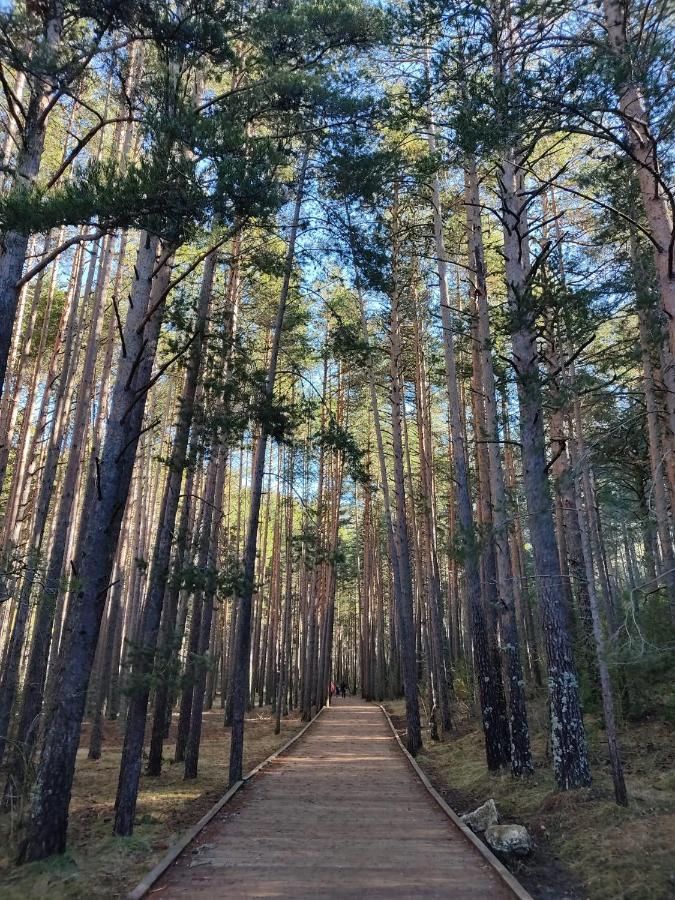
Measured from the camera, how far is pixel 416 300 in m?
16.0

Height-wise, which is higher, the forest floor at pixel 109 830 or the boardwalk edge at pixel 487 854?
the boardwalk edge at pixel 487 854

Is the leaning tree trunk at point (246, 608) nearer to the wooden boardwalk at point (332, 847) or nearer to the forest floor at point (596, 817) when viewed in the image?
the wooden boardwalk at point (332, 847)

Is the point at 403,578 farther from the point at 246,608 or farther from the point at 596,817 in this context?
the point at 596,817

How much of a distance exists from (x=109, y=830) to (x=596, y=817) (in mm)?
5924

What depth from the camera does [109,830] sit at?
7105 mm

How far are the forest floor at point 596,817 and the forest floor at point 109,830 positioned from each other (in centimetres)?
382

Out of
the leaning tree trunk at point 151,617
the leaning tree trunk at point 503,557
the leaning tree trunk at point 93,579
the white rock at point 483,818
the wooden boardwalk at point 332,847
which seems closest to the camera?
the wooden boardwalk at point 332,847

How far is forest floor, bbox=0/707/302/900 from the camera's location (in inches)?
199

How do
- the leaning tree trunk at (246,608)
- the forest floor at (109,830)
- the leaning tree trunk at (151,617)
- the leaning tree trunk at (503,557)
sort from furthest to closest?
1. the leaning tree trunk at (246,608)
2. the leaning tree trunk at (503,557)
3. the leaning tree trunk at (151,617)
4. the forest floor at (109,830)

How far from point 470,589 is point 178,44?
974cm

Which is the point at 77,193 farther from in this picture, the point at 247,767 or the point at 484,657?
the point at 247,767

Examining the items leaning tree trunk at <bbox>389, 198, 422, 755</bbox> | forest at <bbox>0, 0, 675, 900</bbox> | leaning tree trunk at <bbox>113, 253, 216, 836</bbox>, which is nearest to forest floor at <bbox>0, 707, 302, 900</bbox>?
forest at <bbox>0, 0, 675, 900</bbox>

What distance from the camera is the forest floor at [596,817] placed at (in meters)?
4.87

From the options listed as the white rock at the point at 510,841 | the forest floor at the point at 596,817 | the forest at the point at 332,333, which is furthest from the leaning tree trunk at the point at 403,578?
the white rock at the point at 510,841
